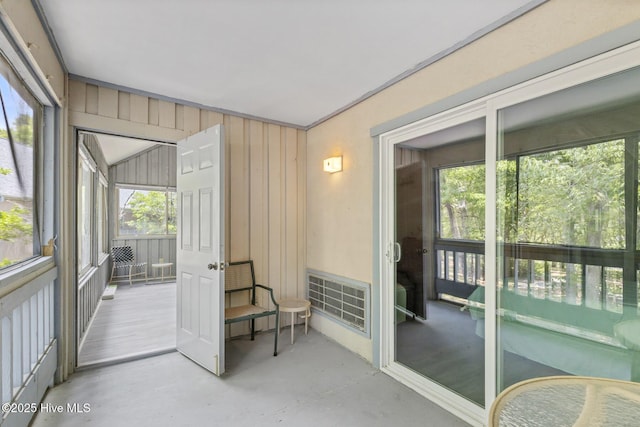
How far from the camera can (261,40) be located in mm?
2002

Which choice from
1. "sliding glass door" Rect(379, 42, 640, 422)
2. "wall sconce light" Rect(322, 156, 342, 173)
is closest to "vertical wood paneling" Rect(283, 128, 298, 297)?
"wall sconce light" Rect(322, 156, 342, 173)

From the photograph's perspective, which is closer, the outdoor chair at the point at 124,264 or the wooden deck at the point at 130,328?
the wooden deck at the point at 130,328

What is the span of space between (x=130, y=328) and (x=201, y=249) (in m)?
1.82

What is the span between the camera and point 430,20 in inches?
70.2

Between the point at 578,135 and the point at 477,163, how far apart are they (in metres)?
0.55

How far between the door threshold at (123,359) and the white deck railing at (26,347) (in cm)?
33

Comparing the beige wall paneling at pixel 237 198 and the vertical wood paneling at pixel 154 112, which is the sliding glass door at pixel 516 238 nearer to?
the beige wall paneling at pixel 237 198

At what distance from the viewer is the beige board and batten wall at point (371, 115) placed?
150 cm

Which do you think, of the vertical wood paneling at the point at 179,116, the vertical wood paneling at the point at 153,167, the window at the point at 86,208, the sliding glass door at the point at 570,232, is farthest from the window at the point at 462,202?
the vertical wood paneling at the point at 153,167

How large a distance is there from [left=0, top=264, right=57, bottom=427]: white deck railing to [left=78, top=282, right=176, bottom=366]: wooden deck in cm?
65

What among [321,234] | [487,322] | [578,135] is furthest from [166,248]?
[578,135]

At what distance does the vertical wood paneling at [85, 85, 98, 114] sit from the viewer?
101 inches

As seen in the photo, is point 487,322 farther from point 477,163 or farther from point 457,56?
point 457,56

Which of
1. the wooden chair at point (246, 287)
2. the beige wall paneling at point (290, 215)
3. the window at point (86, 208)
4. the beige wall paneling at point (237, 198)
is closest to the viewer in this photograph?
the wooden chair at point (246, 287)
